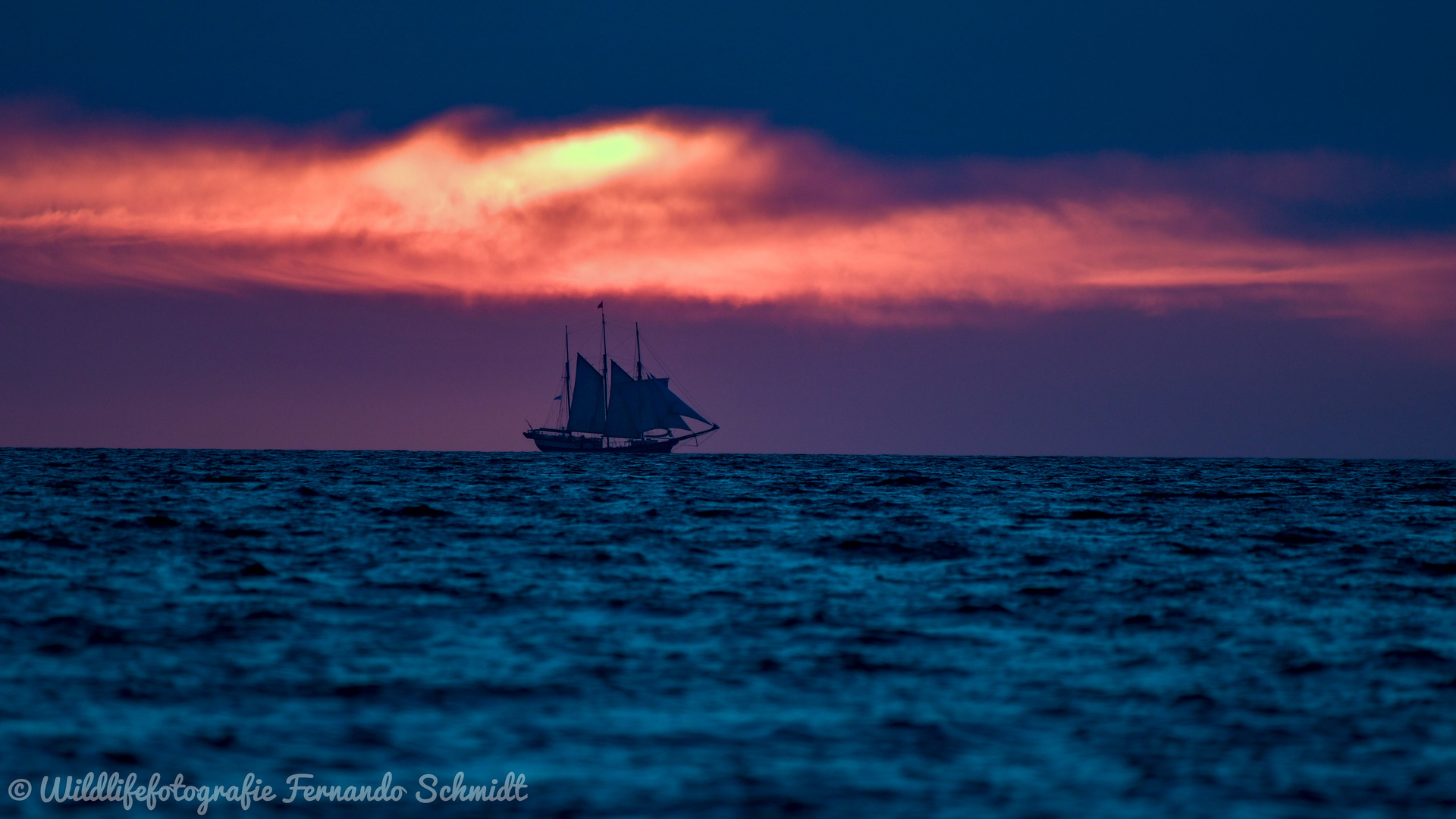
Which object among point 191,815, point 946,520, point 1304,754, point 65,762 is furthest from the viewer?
point 946,520

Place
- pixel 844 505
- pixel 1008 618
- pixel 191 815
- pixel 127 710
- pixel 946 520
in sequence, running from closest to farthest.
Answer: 1. pixel 191 815
2. pixel 127 710
3. pixel 1008 618
4. pixel 946 520
5. pixel 844 505

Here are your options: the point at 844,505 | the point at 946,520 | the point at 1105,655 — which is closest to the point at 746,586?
the point at 1105,655

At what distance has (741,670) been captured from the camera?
15422 mm

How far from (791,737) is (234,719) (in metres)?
5.45

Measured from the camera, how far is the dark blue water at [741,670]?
10961 mm

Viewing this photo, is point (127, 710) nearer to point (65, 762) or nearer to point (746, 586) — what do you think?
point (65, 762)

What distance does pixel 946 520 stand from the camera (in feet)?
143

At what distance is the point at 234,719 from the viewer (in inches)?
494

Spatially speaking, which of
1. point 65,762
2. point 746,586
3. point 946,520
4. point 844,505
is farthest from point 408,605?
point 844,505

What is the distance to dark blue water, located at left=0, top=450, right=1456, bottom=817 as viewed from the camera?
11.0 m

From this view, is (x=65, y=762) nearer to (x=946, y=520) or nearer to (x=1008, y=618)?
(x=1008, y=618)

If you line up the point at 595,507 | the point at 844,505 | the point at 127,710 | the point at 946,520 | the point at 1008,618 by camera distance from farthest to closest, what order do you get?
1. the point at 844,505
2. the point at 595,507
3. the point at 946,520
4. the point at 1008,618
5. the point at 127,710

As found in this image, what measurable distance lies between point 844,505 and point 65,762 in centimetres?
4285

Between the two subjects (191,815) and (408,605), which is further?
(408,605)
